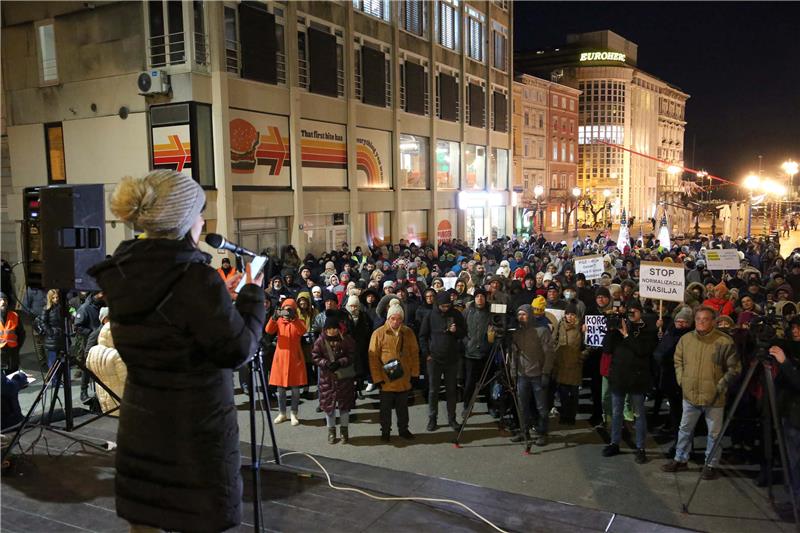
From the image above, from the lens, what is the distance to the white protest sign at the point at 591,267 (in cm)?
1255

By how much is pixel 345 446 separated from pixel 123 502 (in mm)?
5719

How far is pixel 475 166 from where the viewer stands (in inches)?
1390

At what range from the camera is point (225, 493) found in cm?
236

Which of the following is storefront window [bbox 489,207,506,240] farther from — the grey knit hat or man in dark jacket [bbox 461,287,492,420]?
the grey knit hat

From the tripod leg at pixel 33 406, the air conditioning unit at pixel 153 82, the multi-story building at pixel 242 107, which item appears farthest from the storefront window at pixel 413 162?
the tripod leg at pixel 33 406

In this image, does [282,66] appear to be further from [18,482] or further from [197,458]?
[197,458]

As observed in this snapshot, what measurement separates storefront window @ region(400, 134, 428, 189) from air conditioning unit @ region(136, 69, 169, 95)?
12.4 meters

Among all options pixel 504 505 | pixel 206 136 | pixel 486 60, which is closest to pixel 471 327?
pixel 504 505

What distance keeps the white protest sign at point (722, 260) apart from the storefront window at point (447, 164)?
1836 cm

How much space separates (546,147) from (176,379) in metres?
56.8

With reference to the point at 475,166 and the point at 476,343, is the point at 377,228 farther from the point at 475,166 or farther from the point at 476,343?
the point at 476,343

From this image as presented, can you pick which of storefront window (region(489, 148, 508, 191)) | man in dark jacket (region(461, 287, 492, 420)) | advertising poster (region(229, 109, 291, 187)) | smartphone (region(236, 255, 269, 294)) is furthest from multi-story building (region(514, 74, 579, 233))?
smartphone (region(236, 255, 269, 294))

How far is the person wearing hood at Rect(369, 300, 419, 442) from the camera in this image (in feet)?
26.4

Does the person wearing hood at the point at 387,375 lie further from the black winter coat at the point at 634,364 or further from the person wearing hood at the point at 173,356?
the person wearing hood at the point at 173,356
